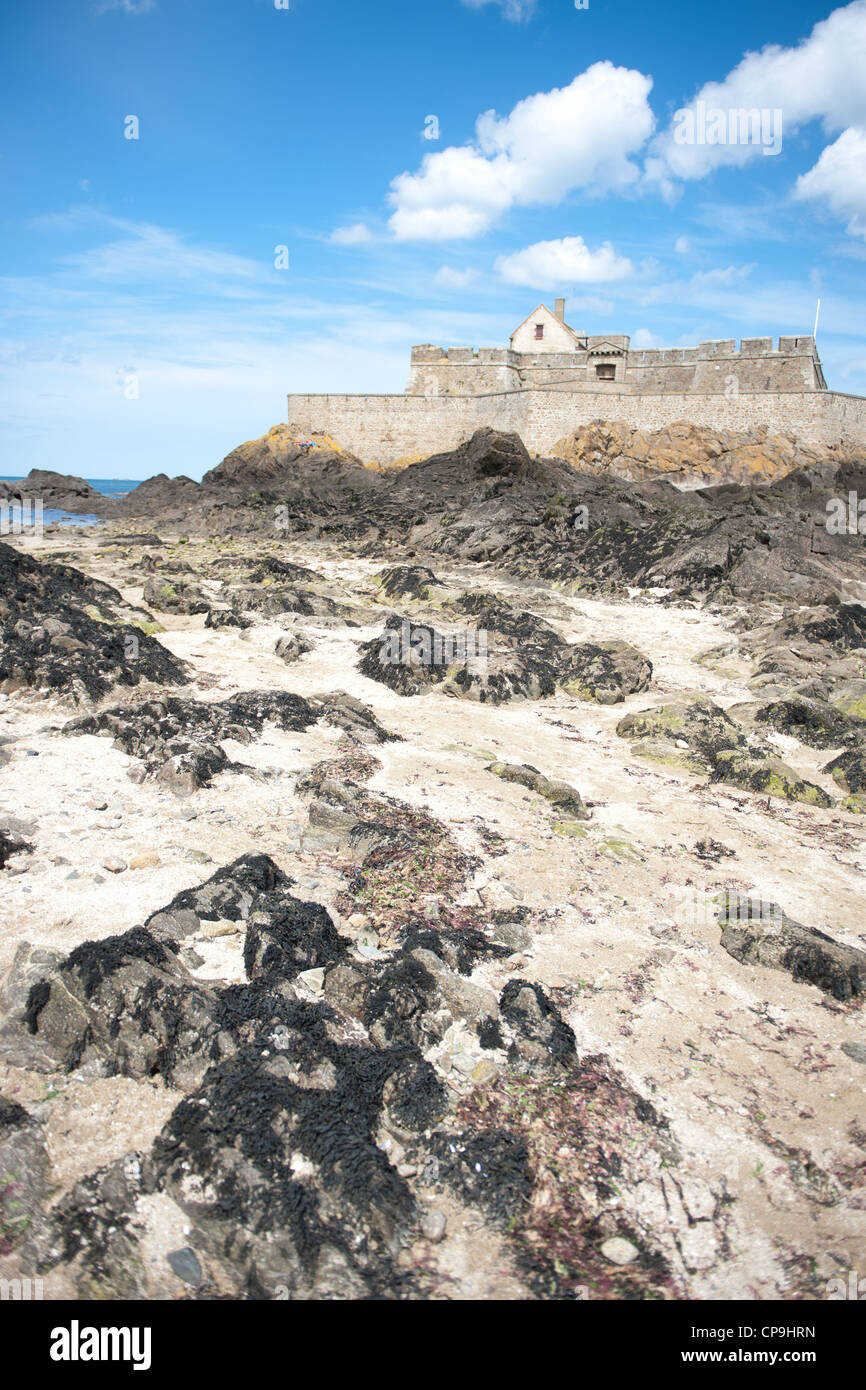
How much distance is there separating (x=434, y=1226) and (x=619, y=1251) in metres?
0.70

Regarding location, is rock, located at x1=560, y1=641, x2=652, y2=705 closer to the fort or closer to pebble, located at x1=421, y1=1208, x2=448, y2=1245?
pebble, located at x1=421, y1=1208, x2=448, y2=1245

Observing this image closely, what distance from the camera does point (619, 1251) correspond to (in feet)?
9.77

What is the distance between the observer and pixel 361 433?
119 feet

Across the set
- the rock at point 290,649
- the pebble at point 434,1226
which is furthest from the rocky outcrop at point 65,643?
the pebble at point 434,1226

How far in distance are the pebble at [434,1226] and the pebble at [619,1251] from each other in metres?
0.61

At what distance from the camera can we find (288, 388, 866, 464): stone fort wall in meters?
31.0

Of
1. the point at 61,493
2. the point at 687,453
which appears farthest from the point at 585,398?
the point at 61,493

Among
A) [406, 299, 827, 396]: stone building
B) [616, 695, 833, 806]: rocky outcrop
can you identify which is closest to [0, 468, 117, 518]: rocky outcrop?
[406, 299, 827, 396]: stone building

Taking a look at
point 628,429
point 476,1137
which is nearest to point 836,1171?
point 476,1137

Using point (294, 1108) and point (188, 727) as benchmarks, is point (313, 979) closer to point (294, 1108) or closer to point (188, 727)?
point (294, 1108)

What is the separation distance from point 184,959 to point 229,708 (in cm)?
411

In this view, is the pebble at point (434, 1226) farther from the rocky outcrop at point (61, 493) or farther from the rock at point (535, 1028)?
the rocky outcrop at point (61, 493)

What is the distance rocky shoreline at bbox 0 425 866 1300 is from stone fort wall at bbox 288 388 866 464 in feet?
79.6

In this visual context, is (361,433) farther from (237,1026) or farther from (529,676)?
(237,1026)
